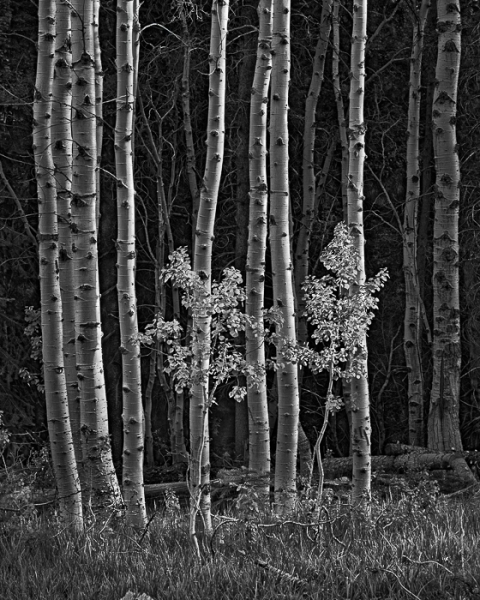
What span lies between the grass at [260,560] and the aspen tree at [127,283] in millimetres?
803

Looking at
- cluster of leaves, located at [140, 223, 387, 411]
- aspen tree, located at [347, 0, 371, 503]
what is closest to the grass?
cluster of leaves, located at [140, 223, 387, 411]

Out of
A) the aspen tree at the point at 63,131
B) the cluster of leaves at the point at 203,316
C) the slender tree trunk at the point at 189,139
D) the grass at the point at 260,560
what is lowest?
the grass at the point at 260,560

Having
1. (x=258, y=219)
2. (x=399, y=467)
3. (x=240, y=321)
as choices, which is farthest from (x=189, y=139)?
(x=240, y=321)

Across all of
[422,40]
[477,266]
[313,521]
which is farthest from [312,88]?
[313,521]

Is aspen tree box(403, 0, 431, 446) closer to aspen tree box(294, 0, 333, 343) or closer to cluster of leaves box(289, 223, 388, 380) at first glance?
aspen tree box(294, 0, 333, 343)

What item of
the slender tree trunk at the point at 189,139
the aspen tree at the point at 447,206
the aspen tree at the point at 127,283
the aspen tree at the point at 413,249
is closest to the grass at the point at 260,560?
the aspen tree at the point at 127,283

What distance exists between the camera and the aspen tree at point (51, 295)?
7.11 m

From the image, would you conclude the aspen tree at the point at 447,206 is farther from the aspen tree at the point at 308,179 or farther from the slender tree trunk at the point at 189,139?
the slender tree trunk at the point at 189,139

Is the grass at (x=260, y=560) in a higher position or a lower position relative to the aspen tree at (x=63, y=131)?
lower

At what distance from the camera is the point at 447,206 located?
987 cm

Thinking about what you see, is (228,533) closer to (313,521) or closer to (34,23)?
(313,521)

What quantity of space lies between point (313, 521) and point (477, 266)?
25.6ft

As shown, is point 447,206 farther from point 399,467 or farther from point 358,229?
point 399,467

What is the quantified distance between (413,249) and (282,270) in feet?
15.2
